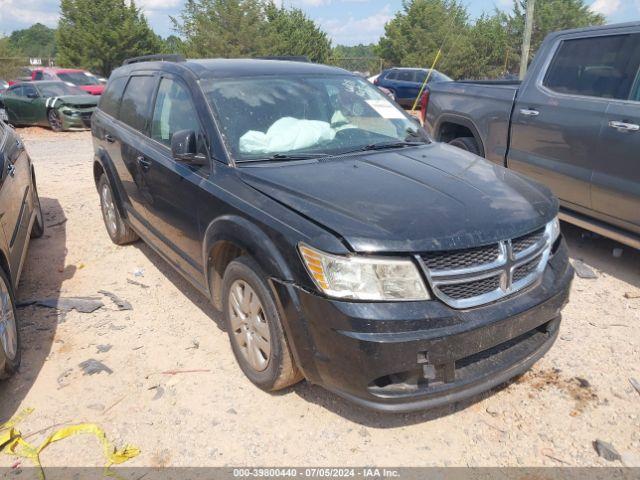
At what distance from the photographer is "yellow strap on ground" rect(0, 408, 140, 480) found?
2.61m

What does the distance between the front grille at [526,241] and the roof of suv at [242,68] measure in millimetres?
2002

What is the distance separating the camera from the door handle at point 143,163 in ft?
13.0

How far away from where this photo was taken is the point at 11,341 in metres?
3.16

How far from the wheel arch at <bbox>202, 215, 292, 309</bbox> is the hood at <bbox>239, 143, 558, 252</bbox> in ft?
0.70

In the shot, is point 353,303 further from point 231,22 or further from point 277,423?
point 231,22

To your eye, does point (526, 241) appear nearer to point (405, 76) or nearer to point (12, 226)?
point (12, 226)

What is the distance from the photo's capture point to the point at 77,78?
1825 centimetres

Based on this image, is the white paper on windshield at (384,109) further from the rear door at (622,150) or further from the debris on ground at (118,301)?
the debris on ground at (118,301)

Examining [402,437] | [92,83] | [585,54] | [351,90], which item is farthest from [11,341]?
[92,83]

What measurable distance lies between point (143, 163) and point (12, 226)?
3.43 ft

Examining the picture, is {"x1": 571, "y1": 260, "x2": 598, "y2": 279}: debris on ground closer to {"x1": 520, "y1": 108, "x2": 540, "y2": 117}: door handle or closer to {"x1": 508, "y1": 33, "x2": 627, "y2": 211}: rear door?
{"x1": 508, "y1": 33, "x2": 627, "y2": 211}: rear door

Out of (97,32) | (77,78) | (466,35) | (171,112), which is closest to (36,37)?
(97,32)

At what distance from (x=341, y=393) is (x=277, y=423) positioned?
1.76 ft

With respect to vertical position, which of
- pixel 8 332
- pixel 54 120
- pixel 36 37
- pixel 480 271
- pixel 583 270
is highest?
pixel 36 37
